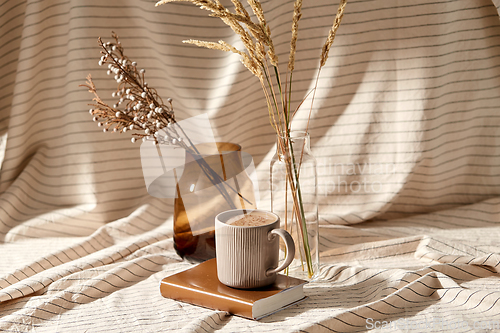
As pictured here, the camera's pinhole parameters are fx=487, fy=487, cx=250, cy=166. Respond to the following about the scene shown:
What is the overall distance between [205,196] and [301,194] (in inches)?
8.0

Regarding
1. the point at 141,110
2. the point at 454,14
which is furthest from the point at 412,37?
the point at 141,110

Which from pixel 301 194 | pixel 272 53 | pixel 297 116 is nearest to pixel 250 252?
pixel 301 194

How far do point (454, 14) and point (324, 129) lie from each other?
1.53 ft

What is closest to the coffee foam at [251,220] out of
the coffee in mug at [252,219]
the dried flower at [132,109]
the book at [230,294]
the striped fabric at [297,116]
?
the coffee in mug at [252,219]

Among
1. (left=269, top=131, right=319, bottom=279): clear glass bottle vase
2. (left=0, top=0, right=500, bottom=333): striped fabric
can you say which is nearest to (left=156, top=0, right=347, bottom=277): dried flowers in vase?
(left=269, top=131, right=319, bottom=279): clear glass bottle vase

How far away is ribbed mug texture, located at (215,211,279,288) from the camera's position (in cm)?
78

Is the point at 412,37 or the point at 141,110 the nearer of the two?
the point at 141,110

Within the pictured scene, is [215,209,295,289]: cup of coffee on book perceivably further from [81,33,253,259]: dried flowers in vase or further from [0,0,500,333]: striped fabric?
[0,0,500,333]: striped fabric

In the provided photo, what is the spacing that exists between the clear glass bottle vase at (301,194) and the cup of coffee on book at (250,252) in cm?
10

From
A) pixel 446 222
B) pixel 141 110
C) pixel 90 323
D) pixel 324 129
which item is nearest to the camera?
pixel 90 323

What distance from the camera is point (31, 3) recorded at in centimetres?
135

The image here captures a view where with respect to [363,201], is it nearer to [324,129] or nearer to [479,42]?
[324,129]

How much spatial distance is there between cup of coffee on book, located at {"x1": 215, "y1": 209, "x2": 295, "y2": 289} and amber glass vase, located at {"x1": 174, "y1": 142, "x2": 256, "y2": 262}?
0.19 m

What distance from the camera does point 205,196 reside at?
3.25 ft
